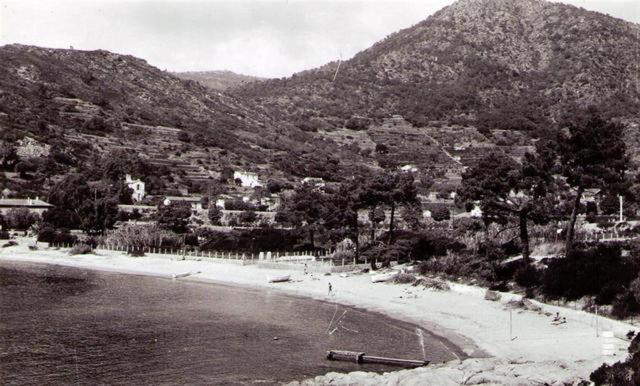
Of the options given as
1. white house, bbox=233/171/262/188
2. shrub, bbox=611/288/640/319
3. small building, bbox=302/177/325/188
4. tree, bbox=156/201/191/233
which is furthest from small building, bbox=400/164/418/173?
shrub, bbox=611/288/640/319

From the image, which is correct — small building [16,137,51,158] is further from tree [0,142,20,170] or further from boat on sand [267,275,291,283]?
boat on sand [267,275,291,283]

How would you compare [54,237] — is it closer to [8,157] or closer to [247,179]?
[8,157]

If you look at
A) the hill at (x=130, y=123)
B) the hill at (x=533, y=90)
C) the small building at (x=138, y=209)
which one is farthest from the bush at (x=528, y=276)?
the hill at (x=533, y=90)

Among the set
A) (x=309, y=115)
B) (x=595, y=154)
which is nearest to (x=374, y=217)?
(x=595, y=154)

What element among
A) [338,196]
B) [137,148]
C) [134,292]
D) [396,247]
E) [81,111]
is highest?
[81,111]

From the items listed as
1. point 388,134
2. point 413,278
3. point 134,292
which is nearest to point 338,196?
point 413,278

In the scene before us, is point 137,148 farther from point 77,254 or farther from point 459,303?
point 459,303

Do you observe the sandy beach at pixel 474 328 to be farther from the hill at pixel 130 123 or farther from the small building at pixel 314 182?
the hill at pixel 130 123
